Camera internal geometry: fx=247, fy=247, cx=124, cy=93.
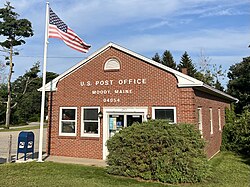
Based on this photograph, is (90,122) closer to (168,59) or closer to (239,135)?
(239,135)

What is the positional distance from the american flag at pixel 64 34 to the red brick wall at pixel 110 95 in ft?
3.55

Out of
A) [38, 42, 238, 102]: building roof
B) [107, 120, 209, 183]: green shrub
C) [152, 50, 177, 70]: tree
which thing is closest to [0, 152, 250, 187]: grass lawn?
[107, 120, 209, 183]: green shrub

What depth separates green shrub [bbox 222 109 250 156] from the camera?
13.5 meters

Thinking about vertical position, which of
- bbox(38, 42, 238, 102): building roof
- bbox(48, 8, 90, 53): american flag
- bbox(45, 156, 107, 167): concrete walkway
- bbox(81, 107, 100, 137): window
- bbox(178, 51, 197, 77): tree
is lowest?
bbox(45, 156, 107, 167): concrete walkway

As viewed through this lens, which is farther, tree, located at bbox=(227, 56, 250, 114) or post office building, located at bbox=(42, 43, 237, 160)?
tree, located at bbox=(227, 56, 250, 114)

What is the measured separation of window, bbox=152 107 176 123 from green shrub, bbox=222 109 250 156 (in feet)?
16.2

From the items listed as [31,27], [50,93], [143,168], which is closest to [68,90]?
[50,93]

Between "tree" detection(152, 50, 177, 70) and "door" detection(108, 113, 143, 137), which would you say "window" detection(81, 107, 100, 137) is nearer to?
"door" detection(108, 113, 143, 137)

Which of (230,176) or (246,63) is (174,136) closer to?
(230,176)

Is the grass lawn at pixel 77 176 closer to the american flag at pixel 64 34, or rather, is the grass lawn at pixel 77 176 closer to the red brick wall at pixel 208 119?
the red brick wall at pixel 208 119

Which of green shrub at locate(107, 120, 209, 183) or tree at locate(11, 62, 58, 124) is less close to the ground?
tree at locate(11, 62, 58, 124)

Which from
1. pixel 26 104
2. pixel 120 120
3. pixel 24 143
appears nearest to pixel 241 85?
pixel 120 120

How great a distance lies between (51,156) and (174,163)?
24.6ft

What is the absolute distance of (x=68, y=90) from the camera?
1341cm
